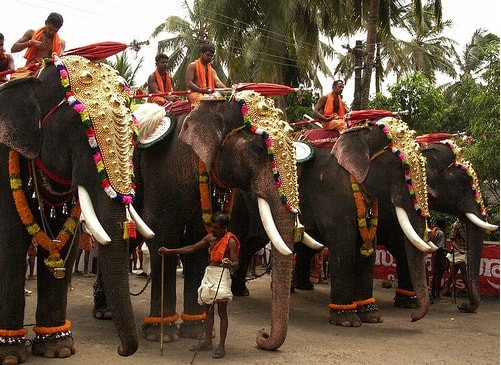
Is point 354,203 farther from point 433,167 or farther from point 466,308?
point 466,308

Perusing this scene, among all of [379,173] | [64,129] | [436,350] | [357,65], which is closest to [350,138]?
[379,173]

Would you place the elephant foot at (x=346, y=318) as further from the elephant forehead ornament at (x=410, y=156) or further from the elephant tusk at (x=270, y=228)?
the elephant tusk at (x=270, y=228)

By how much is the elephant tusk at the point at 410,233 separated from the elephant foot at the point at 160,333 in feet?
10.1

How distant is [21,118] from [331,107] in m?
5.94

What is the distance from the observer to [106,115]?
5.50 metres

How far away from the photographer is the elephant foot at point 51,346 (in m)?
6.29

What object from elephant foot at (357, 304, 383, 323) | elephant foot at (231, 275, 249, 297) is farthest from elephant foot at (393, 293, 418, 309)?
elephant foot at (231, 275, 249, 297)

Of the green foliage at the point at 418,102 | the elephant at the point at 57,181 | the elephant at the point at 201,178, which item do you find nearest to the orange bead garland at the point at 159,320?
the elephant at the point at 201,178

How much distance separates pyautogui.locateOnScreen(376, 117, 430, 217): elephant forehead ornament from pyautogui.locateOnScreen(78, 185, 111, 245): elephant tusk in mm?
4814

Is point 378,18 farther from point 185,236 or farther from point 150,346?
point 150,346

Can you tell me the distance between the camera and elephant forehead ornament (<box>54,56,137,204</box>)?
525 cm

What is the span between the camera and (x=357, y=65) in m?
16.2

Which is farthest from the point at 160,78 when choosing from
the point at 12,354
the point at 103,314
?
the point at 12,354

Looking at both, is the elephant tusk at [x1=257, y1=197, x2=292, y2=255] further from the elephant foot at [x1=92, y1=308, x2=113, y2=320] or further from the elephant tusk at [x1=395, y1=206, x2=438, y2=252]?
the elephant foot at [x1=92, y1=308, x2=113, y2=320]
